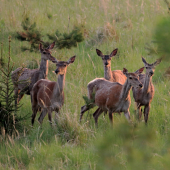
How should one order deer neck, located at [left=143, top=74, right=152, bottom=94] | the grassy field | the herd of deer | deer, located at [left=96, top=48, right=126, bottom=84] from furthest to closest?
deer, located at [left=96, top=48, right=126, bottom=84], deer neck, located at [left=143, top=74, right=152, bottom=94], the herd of deer, the grassy field

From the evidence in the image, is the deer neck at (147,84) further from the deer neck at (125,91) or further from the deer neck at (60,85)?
the deer neck at (60,85)

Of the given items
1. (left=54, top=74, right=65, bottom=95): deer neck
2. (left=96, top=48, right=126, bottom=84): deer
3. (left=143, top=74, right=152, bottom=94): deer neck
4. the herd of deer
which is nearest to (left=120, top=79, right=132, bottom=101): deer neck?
the herd of deer

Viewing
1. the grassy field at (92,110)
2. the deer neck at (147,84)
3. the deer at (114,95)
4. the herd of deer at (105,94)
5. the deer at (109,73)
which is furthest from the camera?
the deer at (109,73)

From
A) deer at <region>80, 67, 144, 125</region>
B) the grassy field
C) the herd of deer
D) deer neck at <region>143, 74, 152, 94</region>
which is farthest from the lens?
deer neck at <region>143, 74, 152, 94</region>

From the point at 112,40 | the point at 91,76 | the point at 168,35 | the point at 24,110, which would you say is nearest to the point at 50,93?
the point at 24,110

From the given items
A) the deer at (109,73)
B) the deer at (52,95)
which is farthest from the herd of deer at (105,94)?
the deer at (109,73)

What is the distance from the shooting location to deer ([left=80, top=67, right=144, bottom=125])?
7254 mm

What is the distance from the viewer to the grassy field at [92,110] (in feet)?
5.57

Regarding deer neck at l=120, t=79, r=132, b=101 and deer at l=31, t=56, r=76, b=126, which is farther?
deer at l=31, t=56, r=76, b=126

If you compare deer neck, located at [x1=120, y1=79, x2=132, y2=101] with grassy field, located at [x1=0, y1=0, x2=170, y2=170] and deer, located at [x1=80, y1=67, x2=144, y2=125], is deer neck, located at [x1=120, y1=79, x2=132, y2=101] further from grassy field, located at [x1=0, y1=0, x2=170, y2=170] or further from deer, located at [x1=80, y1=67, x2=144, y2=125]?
grassy field, located at [x1=0, y1=0, x2=170, y2=170]

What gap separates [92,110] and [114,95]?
124cm

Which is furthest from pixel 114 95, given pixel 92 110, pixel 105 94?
pixel 92 110

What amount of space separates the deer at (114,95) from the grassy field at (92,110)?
26cm

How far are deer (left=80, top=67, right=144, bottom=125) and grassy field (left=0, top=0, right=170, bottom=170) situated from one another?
256 millimetres
